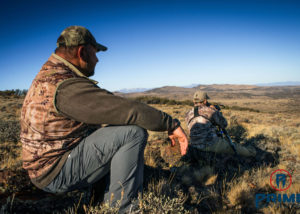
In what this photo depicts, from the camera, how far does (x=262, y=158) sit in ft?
13.3

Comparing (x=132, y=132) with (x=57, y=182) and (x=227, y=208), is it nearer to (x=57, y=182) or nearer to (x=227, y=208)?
(x=57, y=182)

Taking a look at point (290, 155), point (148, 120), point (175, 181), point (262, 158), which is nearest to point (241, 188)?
point (175, 181)

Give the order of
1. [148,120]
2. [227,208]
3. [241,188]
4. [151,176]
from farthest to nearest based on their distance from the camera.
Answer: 1. [151,176]
2. [241,188]
3. [227,208]
4. [148,120]

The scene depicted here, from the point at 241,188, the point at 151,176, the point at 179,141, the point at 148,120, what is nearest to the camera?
the point at 148,120

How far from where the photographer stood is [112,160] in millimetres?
1537

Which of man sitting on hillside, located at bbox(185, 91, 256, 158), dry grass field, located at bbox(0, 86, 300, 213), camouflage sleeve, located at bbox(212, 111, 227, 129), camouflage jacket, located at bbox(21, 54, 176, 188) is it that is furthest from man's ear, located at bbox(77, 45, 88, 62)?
camouflage sleeve, located at bbox(212, 111, 227, 129)

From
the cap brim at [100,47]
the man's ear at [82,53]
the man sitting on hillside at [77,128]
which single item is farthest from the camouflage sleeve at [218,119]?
the man's ear at [82,53]

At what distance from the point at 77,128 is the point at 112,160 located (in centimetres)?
42

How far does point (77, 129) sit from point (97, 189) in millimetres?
790

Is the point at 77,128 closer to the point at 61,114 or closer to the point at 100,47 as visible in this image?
the point at 61,114

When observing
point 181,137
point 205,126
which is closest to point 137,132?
point 181,137

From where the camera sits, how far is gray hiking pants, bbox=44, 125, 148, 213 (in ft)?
4.91

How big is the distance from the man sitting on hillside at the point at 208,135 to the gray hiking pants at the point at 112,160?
8.25 feet

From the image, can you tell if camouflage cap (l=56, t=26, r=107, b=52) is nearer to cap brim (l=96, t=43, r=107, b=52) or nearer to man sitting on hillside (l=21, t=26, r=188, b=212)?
man sitting on hillside (l=21, t=26, r=188, b=212)
